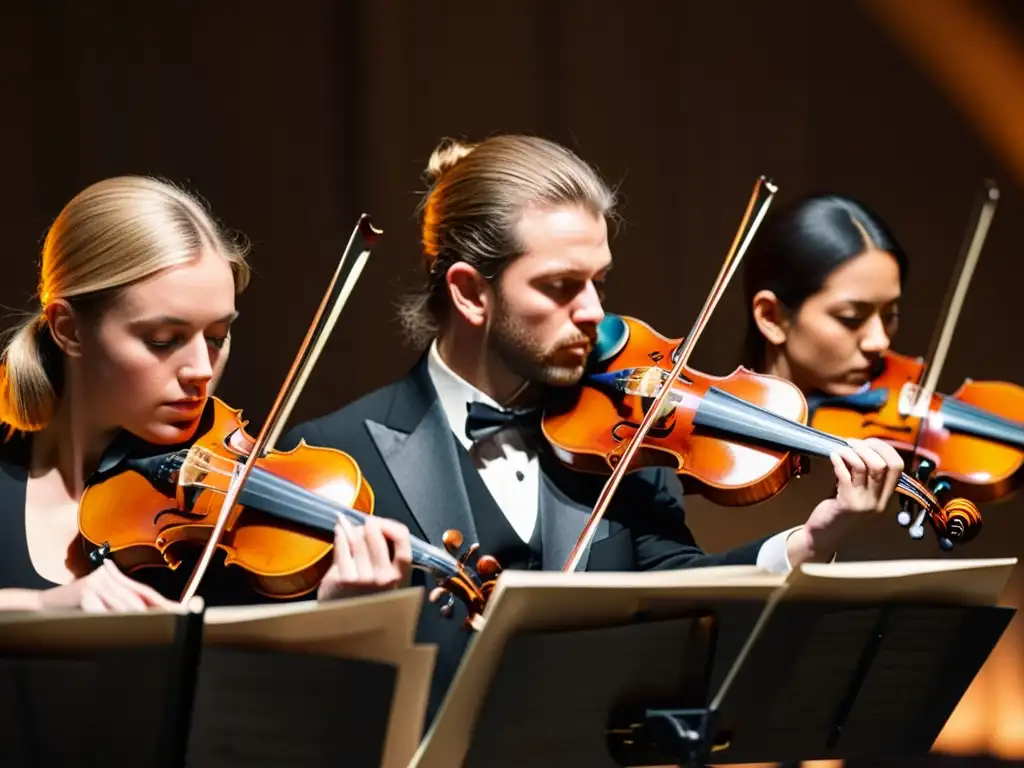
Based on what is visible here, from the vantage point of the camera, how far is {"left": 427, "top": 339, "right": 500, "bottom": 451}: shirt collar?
221 centimetres

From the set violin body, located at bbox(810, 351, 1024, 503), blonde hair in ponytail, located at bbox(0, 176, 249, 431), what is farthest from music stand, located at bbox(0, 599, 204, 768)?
violin body, located at bbox(810, 351, 1024, 503)

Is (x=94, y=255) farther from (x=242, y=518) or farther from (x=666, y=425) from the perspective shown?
(x=666, y=425)

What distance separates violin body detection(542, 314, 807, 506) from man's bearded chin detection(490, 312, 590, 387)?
4 centimetres

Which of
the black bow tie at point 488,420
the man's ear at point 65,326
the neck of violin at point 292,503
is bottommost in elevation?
the neck of violin at point 292,503

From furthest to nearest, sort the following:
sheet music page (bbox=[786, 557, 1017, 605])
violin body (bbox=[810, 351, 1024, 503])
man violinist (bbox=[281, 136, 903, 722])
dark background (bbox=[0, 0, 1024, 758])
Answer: dark background (bbox=[0, 0, 1024, 758]), violin body (bbox=[810, 351, 1024, 503]), man violinist (bbox=[281, 136, 903, 722]), sheet music page (bbox=[786, 557, 1017, 605])

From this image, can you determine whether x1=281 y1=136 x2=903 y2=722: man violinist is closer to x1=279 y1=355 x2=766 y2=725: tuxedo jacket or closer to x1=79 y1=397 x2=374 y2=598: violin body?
x1=279 y1=355 x2=766 y2=725: tuxedo jacket

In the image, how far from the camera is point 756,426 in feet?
6.83

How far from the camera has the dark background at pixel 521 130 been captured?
274 cm

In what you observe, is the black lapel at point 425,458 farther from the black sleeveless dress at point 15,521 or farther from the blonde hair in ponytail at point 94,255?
the black sleeveless dress at point 15,521

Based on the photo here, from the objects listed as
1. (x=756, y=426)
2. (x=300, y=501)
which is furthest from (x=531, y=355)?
(x=300, y=501)

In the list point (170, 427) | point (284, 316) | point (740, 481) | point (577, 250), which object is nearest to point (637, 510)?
point (740, 481)

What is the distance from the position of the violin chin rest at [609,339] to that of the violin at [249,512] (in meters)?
0.44

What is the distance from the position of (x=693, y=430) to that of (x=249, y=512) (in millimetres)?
686

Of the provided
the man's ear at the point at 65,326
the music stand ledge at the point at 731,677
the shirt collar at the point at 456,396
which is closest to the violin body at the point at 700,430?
the shirt collar at the point at 456,396
